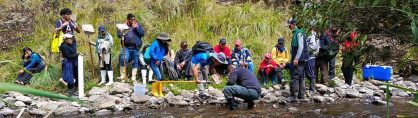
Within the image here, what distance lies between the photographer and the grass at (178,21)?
14.7 m

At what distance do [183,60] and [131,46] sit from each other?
131cm

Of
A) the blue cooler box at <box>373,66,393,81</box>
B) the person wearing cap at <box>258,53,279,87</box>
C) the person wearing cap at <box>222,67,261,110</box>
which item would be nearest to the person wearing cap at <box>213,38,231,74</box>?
the person wearing cap at <box>258,53,279,87</box>

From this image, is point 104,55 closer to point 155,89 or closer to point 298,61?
point 155,89

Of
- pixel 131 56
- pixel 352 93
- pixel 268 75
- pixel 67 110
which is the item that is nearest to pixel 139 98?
pixel 67 110

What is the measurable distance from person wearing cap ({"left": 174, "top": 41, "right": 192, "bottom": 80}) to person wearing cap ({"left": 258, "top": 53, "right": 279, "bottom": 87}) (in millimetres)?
1666

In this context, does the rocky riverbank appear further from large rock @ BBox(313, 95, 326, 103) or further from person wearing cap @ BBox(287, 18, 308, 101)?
person wearing cap @ BBox(287, 18, 308, 101)

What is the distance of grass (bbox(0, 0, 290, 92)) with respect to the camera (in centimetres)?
1469

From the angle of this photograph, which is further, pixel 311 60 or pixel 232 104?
pixel 311 60

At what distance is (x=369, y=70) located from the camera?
13.1 m

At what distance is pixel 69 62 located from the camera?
37.7 feet

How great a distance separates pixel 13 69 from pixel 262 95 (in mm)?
6079

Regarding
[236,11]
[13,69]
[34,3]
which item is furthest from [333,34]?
[34,3]

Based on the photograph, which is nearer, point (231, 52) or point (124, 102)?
point (124, 102)

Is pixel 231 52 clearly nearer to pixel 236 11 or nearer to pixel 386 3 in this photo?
pixel 236 11
